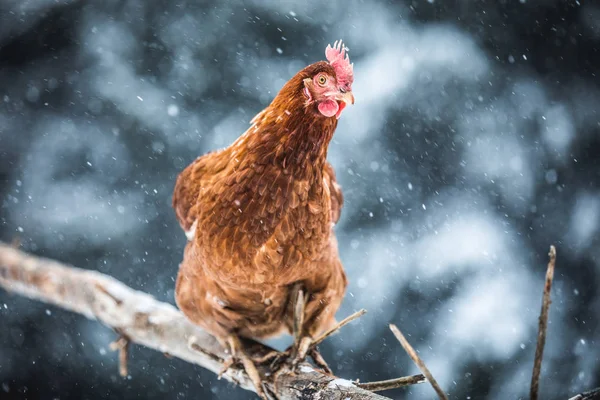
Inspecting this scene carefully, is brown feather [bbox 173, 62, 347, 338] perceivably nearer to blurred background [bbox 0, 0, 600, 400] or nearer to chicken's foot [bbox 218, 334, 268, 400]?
chicken's foot [bbox 218, 334, 268, 400]

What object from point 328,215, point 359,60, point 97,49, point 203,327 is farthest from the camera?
point 97,49

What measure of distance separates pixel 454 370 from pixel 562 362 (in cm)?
97

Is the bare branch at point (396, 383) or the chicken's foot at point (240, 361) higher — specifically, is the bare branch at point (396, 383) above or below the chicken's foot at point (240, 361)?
above

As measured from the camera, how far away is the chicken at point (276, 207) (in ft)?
6.58

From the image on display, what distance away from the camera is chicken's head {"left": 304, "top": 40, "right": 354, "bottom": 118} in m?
1.95

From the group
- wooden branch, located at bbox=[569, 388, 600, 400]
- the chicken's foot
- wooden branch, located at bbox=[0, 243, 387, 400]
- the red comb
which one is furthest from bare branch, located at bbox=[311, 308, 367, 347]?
the red comb

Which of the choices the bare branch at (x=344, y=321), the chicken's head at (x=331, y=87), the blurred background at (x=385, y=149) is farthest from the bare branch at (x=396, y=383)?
the blurred background at (x=385, y=149)

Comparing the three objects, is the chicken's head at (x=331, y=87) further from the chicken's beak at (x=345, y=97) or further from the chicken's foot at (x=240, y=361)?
the chicken's foot at (x=240, y=361)

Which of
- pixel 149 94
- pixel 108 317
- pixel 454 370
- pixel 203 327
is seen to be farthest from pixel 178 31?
pixel 454 370

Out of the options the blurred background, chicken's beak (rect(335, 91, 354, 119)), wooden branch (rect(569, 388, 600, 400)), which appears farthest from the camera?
the blurred background

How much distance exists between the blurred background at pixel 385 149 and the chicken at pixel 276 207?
3125 mm

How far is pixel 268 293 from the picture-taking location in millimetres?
2271

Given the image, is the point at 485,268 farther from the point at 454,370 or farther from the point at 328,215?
the point at 328,215

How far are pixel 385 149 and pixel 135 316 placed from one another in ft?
11.2
